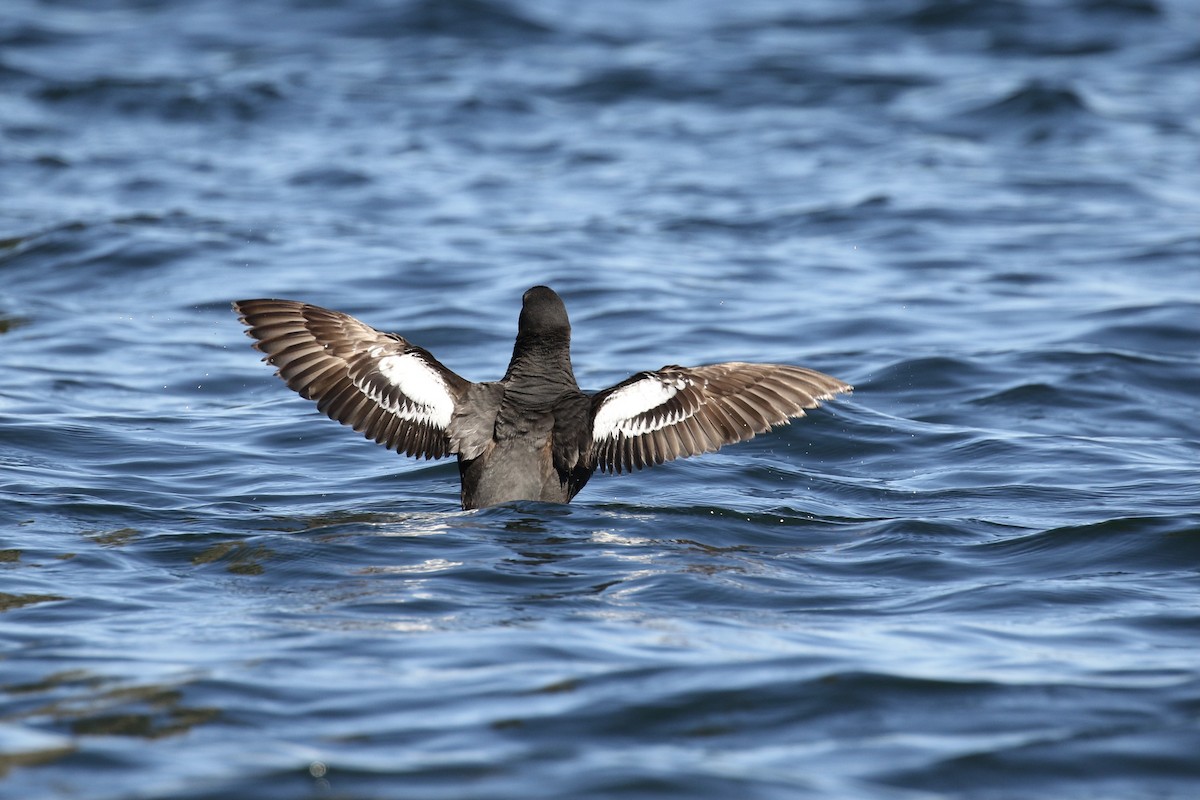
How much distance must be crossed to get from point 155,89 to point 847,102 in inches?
356

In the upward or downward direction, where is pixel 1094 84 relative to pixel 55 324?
upward

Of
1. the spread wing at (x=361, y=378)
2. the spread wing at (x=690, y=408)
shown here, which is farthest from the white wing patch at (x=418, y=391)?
the spread wing at (x=690, y=408)

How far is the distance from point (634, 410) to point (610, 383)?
3084 millimetres

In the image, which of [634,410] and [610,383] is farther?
[610,383]

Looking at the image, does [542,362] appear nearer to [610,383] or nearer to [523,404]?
[523,404]

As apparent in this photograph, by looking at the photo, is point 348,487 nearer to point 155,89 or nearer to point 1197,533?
point 1197,533

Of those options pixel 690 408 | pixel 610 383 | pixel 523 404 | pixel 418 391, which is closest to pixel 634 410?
pixel 690 408

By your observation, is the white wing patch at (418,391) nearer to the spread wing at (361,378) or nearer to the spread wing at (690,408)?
the spread wing at (361,378)

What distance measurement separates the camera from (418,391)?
24.6 ft

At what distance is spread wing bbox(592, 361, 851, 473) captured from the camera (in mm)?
7328

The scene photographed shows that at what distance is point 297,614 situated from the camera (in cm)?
584

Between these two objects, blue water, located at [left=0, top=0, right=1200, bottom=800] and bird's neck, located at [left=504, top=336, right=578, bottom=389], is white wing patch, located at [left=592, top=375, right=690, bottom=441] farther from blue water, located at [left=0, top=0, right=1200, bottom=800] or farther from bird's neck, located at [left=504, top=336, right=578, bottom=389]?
blue water, located at [left=0, top=0, right=1200, bottom=800]

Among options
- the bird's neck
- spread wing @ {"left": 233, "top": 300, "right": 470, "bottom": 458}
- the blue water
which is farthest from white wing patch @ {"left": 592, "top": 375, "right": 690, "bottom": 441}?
spread wing @ {"left": 233, "top": 300, "right": 470, "bottom": 458}

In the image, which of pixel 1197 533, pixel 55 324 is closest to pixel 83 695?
pixel 1197 533
